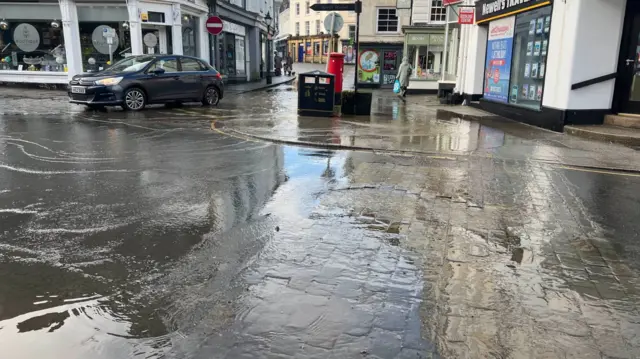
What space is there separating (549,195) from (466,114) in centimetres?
951

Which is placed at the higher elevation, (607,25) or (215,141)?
(607,25)

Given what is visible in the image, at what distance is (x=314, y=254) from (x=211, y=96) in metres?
13.4

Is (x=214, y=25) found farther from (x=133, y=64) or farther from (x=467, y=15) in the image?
(x=467, y=15)

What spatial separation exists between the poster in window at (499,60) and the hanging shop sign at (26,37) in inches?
748

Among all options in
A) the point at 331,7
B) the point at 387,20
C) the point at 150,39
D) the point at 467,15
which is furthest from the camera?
the point at 387,20

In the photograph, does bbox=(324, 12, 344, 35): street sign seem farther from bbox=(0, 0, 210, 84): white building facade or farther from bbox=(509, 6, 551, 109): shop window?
bbox=(0, 0, 210, 84): white building facade

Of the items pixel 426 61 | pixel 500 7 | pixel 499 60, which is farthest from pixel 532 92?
pixel 426 61

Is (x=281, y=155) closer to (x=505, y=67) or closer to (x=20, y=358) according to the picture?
(x=20, y=358)

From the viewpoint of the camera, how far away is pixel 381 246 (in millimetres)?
4699

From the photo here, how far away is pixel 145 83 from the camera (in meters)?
14.6

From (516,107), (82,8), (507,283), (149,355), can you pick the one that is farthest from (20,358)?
(82,8)

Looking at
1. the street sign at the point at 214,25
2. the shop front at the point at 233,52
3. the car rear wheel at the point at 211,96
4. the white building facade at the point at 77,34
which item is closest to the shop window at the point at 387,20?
the shop front at the point at 233,52

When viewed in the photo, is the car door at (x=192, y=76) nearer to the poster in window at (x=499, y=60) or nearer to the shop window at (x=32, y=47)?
the poster in window at (x=499, y=60)

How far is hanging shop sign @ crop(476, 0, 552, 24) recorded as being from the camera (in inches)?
525
